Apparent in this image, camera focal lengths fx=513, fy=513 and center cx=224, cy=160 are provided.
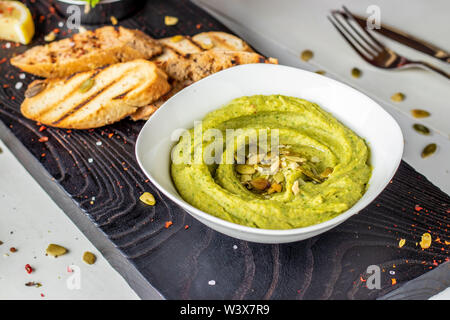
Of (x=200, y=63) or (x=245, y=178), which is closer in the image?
(x=245, y=178)

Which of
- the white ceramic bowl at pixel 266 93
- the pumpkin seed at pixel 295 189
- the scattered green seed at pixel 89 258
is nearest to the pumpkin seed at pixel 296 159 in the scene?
the pumpkin seed at pixel 295 189

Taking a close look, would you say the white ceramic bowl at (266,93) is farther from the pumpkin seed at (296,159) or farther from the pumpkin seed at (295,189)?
the pumpkin seed at (296,159)

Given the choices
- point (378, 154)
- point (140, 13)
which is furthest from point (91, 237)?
point (140, 13)

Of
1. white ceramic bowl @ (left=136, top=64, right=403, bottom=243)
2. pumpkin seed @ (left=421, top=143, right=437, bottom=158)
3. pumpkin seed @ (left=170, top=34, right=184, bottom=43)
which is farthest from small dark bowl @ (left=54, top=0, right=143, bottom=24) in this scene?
pumpkin seed @ (left=421, top=143, right=437, bottom=158)

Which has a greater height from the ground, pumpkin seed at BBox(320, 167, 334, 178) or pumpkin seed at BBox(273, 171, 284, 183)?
pumpkin seed at BBox(320, 167, 334, 178)

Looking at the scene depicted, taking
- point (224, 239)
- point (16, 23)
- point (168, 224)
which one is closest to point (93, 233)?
point (168, 224)

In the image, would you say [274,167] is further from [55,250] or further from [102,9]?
[102,9]

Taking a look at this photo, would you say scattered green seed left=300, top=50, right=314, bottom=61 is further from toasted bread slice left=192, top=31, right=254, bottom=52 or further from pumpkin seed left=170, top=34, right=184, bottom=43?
pumpkin seed left=170, top=34, right=184, bottom=43
